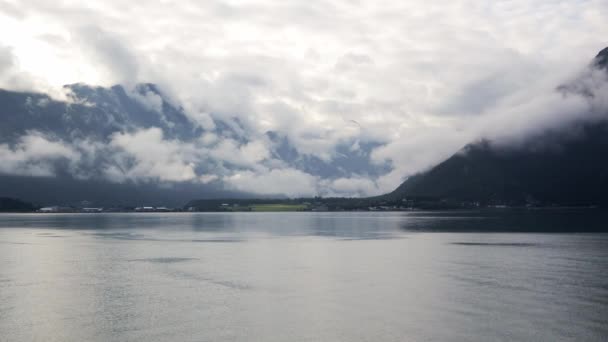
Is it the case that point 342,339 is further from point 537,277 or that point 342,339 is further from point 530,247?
point 530,247

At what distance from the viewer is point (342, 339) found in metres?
34.6

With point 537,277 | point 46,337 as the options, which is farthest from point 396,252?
point 46,337

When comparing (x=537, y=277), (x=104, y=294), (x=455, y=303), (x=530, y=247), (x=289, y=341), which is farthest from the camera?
(x=530, y=247)

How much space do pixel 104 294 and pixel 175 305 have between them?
9.42 metres

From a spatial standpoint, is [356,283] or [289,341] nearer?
[289,341]

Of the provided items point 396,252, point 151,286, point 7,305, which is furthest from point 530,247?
point 7,305

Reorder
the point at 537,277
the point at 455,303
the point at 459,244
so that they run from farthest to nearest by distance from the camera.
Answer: the point at 459,244 → the point at 537,277 → the point at 455,303

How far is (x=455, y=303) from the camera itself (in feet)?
146

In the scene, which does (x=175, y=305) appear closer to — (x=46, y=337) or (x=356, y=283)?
(x=46, y=337)

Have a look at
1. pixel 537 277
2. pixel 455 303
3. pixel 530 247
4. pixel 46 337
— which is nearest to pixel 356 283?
pixel 455 303

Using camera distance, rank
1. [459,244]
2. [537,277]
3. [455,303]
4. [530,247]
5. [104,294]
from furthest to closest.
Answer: [459,244]
[530,247]
[537,277]
[104,294]
[455,303]

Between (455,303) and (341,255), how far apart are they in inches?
1562

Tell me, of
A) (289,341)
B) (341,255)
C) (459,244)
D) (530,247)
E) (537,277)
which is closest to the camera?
(289,341)

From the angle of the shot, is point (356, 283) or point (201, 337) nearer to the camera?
point (201, 337)
